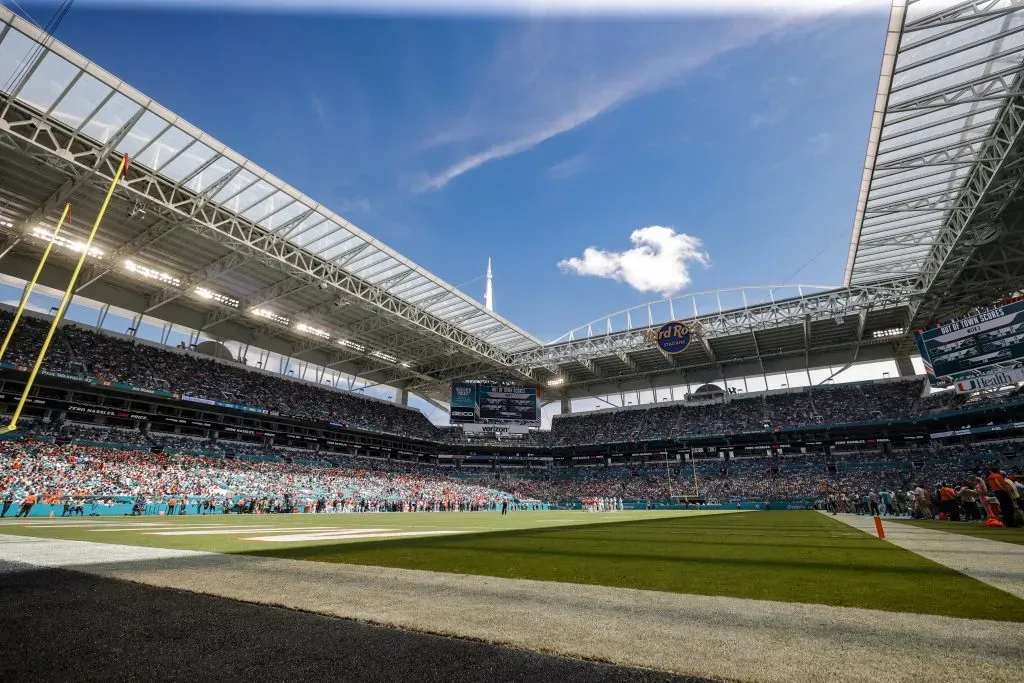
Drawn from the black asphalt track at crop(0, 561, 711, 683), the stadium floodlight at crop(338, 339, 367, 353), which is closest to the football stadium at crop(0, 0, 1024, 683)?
the black asphalt track at crop(0, 561, 711, 683)

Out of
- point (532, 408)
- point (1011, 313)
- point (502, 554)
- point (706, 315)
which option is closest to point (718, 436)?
point (706, 315)

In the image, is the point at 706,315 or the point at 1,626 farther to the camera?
the point at 706,315

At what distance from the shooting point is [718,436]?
45.0 meters

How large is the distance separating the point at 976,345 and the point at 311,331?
4166 cm

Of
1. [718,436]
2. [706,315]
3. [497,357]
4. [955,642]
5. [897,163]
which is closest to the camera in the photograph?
[955,642]

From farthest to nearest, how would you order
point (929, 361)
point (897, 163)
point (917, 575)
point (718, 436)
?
1. point (718, 436)
2. point (929, 361)
3. point (897, 163)
4. point (917, 575)

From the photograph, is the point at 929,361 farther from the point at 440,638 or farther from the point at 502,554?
the point at 440,638

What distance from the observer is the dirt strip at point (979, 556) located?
4.12 meters

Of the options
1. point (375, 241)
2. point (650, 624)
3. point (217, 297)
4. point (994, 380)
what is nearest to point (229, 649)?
point (650, 624)

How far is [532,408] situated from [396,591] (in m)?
38.4

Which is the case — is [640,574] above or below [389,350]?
below

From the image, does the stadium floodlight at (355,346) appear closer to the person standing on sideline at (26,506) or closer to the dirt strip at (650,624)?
the person standing on sideline at (26,506)

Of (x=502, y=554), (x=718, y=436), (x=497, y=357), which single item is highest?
(x=497, y=357)

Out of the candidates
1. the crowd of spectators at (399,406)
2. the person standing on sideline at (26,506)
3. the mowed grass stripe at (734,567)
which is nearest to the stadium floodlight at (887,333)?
the crowd of spectators at (399,406)
